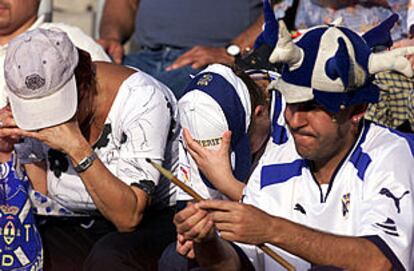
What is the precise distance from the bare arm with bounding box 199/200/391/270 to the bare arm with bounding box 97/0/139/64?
2573 millimetres

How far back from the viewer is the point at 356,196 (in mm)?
3318

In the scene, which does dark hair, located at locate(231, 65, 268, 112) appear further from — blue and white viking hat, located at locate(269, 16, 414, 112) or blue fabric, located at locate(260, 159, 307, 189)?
blue and white viking hat, located at locate(269, 16, 414, 112)

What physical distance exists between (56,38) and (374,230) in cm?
139

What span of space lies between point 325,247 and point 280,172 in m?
0.49

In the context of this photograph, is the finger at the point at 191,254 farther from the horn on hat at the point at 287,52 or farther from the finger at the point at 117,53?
the finger at the point at 117,53

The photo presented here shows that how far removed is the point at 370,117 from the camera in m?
4.38

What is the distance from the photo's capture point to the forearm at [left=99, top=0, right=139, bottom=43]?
5619 millimetres

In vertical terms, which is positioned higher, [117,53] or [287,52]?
[287,52]

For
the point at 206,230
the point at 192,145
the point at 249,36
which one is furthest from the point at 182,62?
the point at 206,230

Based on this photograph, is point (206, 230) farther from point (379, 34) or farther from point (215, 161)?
point (379, 34)

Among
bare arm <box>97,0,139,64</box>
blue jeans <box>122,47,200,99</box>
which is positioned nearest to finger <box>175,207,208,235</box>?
blue jeans <box>122,47,200,99</box>

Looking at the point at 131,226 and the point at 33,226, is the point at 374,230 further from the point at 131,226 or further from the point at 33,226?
the point at 33,226

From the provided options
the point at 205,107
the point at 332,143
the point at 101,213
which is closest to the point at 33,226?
the point at 101,213

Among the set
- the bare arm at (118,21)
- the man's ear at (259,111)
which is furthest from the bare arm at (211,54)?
the man's ear at (259,111)
